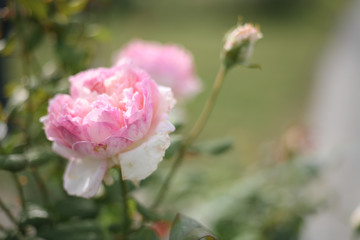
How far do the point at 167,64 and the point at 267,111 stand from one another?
2.02 meters

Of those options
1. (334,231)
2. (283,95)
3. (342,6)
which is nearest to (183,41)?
(283,95)

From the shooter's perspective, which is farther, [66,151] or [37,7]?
[37,7]

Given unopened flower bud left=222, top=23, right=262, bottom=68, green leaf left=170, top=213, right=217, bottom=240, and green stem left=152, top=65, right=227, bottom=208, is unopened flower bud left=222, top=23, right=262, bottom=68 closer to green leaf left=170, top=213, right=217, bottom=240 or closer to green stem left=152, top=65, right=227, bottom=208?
green stem left=152, top=65, right=227, bottom=208

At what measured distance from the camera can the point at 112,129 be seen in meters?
0.30

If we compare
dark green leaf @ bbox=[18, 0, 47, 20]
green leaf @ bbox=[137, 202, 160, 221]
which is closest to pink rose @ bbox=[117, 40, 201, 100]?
dark green leaf @ bbox=[18, 0, 47, 20]

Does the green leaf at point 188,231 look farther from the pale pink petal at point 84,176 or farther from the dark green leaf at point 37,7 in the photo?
the dark green leaf at point 37,7

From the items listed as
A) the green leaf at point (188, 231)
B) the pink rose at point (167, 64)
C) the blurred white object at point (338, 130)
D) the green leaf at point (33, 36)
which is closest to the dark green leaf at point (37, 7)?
the green leaf at point (33, 36)

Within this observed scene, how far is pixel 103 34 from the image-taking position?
20.5 inches

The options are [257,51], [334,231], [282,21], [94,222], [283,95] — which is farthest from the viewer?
[282,21]

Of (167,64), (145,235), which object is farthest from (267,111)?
(145,235)

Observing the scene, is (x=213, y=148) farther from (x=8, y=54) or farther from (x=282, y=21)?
(x=282, y=21)

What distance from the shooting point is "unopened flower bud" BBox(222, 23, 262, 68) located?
1.33 feet

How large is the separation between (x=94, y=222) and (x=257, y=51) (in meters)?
3.73

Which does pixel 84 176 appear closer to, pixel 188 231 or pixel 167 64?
pixel 188 231
